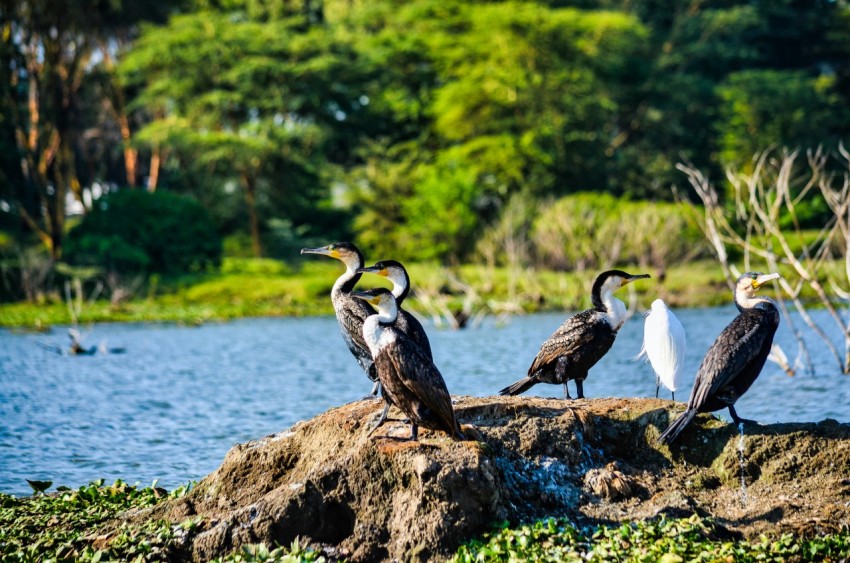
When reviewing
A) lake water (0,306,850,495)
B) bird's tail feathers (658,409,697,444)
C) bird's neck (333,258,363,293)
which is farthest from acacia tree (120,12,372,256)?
bird's tail feathers (658,409,697,444)

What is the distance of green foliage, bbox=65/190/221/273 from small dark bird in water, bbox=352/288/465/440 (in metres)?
31.0

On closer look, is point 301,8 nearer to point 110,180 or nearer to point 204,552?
point 110,180

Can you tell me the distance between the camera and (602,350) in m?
8.94

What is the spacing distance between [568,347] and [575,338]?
0.09m

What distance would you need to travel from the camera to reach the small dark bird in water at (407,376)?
6949 mm

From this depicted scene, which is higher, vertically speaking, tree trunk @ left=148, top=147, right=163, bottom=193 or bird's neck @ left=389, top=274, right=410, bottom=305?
tree trunk @ left=148, top=147, right=163, bottom=193

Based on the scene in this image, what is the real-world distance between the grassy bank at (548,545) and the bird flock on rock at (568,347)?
0.88 meters

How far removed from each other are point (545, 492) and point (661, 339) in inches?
84.1

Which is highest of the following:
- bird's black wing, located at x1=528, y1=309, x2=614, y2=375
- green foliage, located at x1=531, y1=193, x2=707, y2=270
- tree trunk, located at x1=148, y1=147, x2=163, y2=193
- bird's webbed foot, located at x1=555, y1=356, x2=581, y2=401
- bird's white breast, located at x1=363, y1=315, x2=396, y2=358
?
tree trunk, located at x1=148, y1=147, x2=163, y2=193

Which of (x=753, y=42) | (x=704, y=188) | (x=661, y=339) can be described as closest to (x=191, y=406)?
(x=704, y=188)

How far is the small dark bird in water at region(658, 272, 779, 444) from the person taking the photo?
7543 mm

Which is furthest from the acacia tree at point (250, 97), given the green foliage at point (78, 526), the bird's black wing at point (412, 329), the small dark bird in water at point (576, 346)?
the bird's black wing at point (412, 329)

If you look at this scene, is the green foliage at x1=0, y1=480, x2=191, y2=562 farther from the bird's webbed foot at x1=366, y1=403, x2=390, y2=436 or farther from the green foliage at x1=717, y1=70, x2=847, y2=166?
the green foliage at x1=717, y1=70, x2=847, y2=166

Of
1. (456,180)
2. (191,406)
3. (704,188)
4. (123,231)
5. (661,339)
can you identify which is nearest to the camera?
(661,339)
